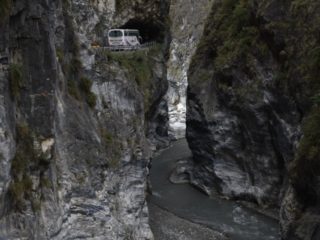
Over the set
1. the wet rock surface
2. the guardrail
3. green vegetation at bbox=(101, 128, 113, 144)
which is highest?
the guardrail

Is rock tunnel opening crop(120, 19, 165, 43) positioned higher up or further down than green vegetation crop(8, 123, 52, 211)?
higher up

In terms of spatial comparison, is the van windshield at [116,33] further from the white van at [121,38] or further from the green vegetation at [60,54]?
the green vegetation at [60,54]

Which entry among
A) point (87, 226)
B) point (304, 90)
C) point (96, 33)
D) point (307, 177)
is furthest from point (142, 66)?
point (307, 177)

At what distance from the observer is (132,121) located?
29.1 meters

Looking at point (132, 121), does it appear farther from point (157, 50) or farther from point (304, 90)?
point (157, 50)

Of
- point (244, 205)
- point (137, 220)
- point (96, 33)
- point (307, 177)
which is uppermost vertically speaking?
point (96, 33)

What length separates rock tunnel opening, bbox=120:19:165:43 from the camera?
42.6 metres

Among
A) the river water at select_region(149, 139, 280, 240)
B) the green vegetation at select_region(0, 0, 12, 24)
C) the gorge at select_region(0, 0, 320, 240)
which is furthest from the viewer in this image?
the river water at select_region(149, 139, 280, 240)

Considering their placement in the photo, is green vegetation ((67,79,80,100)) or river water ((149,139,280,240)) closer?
green vegetation ((67,79,80,100))

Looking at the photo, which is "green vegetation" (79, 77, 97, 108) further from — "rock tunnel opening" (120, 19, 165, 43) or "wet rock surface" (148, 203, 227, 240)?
"rock tunnel opening" (120, 19, 165, 43)

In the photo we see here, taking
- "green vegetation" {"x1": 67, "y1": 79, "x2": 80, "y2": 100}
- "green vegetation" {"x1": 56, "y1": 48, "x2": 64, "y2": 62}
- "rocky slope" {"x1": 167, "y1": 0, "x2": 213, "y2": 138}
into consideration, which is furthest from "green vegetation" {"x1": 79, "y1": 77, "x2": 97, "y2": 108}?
"rocky slope" {"x1": 167, "y1": 0, "x2": 213, "y2": 138}

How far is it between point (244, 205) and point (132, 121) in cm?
1172

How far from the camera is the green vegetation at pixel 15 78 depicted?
18.3 m

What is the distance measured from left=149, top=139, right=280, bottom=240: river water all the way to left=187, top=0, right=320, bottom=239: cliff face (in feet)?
4.54
